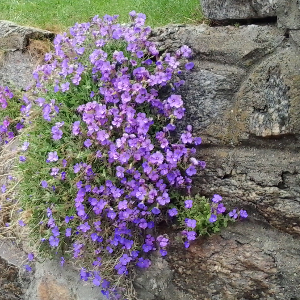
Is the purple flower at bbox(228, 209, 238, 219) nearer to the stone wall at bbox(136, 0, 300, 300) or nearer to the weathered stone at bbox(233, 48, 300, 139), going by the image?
the stone wall at bbox(136, 0, 300, 300)

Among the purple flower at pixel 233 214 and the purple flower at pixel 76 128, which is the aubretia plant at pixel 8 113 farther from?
the purple flower at pixel 233 214

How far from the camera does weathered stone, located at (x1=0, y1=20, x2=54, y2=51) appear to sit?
141 inches

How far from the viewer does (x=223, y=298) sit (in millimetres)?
2395

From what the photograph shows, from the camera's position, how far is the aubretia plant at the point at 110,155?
7.77ft

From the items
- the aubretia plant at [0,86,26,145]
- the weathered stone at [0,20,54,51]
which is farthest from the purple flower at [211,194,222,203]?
the weathered stone at [0,20,54,51]

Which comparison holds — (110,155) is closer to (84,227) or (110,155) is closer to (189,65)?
(84,227)

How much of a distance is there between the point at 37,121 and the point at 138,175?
2.90ft

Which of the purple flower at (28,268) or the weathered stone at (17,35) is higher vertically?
the weathered stone at (17,35)

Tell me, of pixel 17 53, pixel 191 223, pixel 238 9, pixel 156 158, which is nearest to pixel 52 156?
pixel 156 158

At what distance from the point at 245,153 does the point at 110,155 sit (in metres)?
0.74

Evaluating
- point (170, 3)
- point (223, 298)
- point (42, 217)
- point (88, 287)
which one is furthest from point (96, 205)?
point (170, 3)

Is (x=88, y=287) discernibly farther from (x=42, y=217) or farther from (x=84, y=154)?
(x=84, y=154)

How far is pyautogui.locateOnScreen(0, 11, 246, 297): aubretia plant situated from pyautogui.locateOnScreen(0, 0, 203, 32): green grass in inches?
25.0

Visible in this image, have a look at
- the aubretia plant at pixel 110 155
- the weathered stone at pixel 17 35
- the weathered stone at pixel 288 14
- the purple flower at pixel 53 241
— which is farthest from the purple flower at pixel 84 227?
the weathered stone at pixel 17 35
